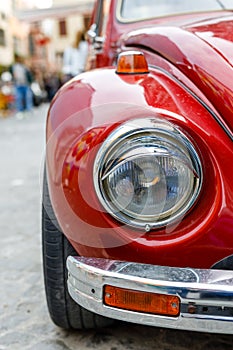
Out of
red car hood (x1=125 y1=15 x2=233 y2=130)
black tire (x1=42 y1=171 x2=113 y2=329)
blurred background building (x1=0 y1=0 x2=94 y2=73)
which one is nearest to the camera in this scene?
red car hood (x1=125 y1=15 x2=233 y2=130)

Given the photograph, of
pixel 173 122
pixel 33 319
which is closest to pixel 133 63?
pixel 173 122

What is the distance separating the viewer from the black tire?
1578 millimetres

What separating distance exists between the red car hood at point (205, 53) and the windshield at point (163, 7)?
0.52 metres

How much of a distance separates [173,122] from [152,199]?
0.22 m

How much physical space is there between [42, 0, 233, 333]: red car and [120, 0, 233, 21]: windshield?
989 mm

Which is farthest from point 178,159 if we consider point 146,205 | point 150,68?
point 150,68

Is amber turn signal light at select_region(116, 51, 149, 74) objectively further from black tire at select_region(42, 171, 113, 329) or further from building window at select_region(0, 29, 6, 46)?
building window at select_region(0, 29, 6, 46)

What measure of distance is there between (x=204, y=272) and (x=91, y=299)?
33 cm

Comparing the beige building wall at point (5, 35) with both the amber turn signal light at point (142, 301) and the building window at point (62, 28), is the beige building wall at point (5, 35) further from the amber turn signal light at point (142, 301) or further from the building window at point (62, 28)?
the amber turn signal light at point (142, 301)

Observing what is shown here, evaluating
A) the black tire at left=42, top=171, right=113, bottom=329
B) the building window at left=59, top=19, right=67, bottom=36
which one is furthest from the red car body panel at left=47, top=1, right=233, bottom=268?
the building window at left=59, top=19, right=67, bottom=36

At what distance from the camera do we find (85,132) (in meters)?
1.37

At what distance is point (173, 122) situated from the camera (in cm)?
131

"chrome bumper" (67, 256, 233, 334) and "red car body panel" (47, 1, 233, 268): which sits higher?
"red car body panel" (47, 1, 233, 268)

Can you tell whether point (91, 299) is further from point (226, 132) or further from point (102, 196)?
point (226, 132)
